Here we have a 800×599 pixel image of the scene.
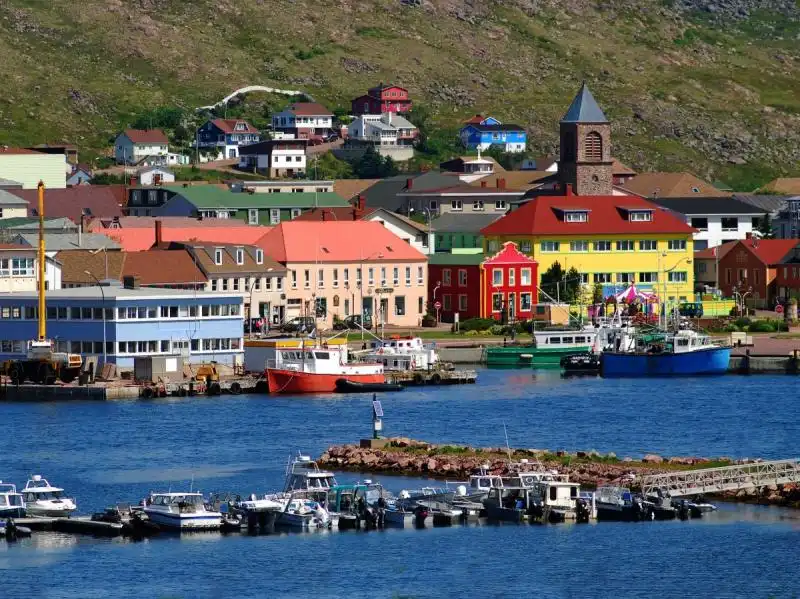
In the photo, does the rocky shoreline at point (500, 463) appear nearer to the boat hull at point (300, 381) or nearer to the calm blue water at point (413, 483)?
the calm blue water at point (413, 483)

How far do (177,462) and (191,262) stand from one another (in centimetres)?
4395

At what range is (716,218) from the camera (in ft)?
533

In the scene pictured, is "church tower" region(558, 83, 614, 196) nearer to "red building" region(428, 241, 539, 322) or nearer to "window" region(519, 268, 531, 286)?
"red building" region(428, 241, 539, 322)

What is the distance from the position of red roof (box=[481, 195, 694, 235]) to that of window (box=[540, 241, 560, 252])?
581 mm

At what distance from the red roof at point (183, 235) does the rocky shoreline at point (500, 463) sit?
53.4 meters

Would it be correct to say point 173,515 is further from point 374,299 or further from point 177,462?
point 374,299

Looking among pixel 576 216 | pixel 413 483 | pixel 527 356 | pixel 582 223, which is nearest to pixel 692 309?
pixel 582 223

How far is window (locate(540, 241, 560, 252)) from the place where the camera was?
137125 mm

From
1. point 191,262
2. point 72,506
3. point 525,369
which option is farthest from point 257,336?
point 72,506

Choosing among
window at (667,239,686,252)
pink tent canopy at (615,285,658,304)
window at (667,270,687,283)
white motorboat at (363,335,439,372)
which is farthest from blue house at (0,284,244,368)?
window at (667,239,686,252)

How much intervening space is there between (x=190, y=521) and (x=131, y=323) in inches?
1602

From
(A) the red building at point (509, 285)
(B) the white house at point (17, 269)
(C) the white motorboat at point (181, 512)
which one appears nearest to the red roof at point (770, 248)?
(A) the red building at point (509, 285)

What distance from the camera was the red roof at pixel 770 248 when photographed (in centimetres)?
14438

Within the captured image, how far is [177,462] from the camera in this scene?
247 feet
